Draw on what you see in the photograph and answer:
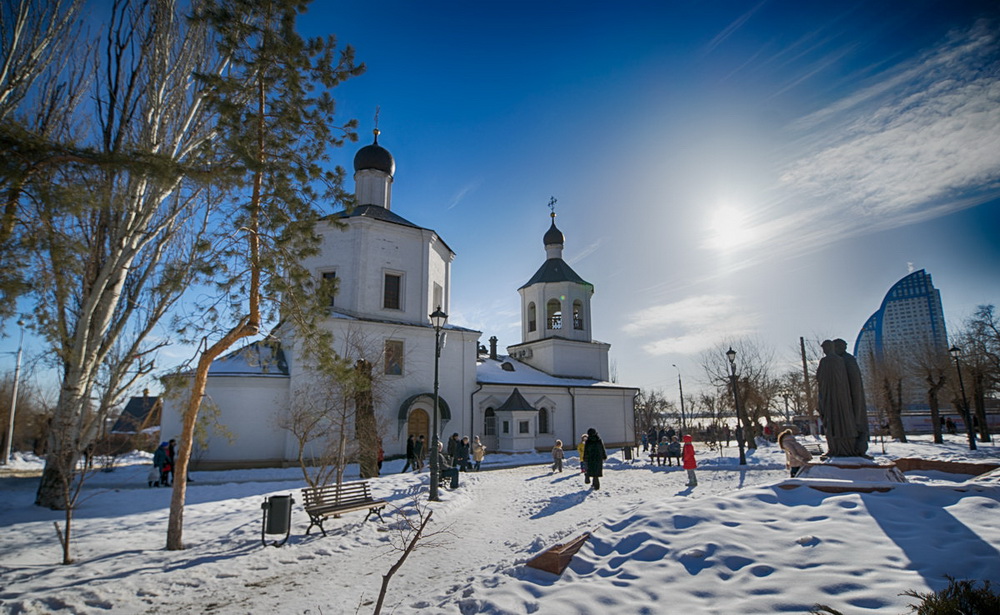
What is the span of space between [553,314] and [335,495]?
94.1 feet

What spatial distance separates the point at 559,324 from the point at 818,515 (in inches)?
1222

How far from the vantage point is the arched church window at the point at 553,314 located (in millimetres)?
36906

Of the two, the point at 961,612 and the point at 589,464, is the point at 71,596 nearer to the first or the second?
the point at 961,612

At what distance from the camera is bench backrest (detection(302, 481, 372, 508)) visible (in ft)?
30.3

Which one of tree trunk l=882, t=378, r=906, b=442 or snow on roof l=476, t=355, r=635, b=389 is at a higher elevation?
snow on roof l=476, t=355, r=635, b=389

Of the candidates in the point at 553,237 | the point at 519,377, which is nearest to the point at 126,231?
the point at 519,377

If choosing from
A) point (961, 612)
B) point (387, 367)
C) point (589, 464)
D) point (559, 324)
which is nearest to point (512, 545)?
point (961, 612)

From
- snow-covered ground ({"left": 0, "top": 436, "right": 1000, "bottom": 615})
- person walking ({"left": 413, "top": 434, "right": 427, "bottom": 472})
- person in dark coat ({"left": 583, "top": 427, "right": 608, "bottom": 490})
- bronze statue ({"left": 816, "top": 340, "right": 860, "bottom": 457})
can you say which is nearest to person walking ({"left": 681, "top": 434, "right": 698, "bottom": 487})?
person in dark coat ({"left": 583, "top": 427, "right": 608, "bottom": 490})

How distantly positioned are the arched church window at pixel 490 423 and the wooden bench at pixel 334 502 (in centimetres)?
1846

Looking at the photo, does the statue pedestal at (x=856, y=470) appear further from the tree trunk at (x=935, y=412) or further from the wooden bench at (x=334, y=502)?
the tree trunk at (x=935, y=412)

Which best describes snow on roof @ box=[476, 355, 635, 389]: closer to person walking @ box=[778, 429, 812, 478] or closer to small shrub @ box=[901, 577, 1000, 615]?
person walking @ box=[778, 429, 812, 478]

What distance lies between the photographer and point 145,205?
12727 mm

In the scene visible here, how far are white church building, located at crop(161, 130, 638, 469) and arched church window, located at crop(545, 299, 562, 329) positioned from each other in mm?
2035

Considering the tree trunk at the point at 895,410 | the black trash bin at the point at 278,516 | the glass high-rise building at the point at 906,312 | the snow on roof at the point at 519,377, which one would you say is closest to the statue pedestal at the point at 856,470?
the black trash bin at the point at 278,516
